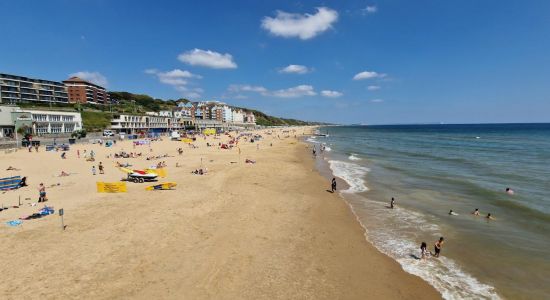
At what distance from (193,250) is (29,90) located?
435 ft

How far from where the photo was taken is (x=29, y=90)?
363 feet

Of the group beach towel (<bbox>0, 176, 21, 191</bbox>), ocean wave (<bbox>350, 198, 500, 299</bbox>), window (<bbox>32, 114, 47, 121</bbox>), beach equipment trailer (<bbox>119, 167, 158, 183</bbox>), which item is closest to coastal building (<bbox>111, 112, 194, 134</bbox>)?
window (<bbox>32, 114, 47, 121</bbox>)

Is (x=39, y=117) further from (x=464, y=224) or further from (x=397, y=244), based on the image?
(x=464, y=224)

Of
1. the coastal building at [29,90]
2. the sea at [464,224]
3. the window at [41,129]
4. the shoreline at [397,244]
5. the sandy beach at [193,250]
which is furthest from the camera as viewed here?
the coastal building at [29,90]

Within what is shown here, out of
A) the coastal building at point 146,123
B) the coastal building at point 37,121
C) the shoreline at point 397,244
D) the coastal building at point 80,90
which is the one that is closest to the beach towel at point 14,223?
the shoreline at point 397,244

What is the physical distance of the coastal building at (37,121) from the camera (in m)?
56.0

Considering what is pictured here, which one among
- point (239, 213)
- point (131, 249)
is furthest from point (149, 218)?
point (239, 213)

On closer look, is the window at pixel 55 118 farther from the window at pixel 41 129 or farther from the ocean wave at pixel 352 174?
the ocean wave at pixel 352 174

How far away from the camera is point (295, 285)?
10203 mm

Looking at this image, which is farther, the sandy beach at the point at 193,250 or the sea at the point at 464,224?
the sea at the point at 464,224

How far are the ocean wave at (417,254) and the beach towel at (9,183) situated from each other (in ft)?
78.0

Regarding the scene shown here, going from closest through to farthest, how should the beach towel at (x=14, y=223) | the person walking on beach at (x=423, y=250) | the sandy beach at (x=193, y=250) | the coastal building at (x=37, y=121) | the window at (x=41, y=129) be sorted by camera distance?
the sandy beach at (x=193, y=250)
the person walking on beach at (x=423, y=250)
the beach towel at (x=14, y=223)
the coastal building at (x=37, y=121)
the window at (x=41, y=129)

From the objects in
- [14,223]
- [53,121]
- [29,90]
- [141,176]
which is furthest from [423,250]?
[29,90]

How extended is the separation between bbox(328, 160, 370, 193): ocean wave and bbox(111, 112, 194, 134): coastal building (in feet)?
233
